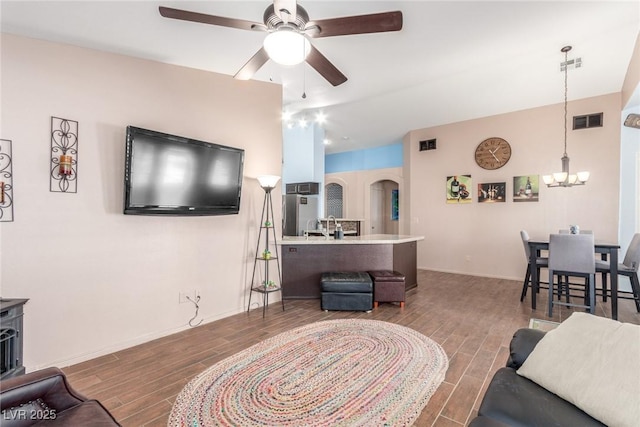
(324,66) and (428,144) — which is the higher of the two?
(428,144)

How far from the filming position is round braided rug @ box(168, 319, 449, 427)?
5.98 feet

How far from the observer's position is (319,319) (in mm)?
3504

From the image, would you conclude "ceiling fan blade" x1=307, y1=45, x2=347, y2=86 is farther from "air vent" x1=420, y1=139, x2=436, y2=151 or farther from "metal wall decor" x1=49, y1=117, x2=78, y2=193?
"air vent" x1=420, y1=139, x2=436, y2=151

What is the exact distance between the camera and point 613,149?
461 cm

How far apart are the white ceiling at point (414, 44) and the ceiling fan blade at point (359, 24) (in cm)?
60

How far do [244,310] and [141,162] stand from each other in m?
2.15

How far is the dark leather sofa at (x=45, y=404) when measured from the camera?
1.11 meters

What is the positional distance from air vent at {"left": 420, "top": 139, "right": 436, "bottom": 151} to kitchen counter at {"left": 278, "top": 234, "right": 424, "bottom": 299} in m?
2.94

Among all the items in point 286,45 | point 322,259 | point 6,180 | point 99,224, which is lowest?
point 322,259

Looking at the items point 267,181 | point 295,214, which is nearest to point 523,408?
point 267,181

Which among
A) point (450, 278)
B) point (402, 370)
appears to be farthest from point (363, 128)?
point (402, 370)

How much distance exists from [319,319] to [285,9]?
10.1ft

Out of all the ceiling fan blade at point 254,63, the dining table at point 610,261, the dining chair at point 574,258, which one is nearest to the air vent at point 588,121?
the dining table at point 610,261

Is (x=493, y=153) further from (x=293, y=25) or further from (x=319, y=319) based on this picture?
(x=293, y=25)
